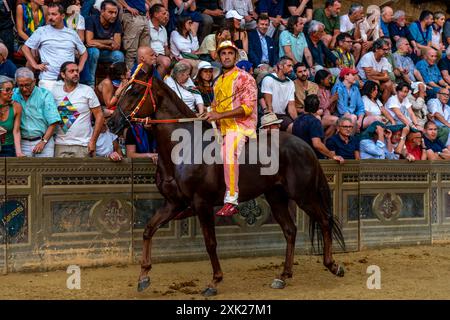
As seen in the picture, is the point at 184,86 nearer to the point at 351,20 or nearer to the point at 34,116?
the point at 34,116

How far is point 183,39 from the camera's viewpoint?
1131 centimetres

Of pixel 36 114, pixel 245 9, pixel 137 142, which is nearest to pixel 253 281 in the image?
pixel 137 142

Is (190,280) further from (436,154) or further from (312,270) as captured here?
(436,154)

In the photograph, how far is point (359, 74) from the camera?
13492mm

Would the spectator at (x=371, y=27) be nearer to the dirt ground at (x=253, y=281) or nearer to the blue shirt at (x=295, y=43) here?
the blue shirt at (x=295, y=43)

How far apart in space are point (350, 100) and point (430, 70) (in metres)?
3.90

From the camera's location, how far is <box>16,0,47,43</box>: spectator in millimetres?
9695

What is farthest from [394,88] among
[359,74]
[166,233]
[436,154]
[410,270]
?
[166,233]

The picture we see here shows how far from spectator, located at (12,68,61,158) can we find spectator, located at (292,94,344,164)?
3.45 metres

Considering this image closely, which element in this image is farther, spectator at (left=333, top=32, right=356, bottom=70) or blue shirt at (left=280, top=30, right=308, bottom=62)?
spectator at (left=333, top=32, right=356, bottom=70)

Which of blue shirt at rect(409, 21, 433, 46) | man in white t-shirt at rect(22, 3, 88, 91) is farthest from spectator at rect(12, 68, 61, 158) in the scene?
blue shirt at rect(409, 21, 433, 46)

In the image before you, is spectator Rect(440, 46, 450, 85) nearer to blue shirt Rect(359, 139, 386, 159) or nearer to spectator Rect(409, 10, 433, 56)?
spectator Rect(409, 10, 433, 56)

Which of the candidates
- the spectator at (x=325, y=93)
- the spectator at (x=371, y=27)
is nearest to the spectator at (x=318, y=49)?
the spectator at (x=325, y=93)

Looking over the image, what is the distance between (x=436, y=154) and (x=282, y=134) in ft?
16.7
